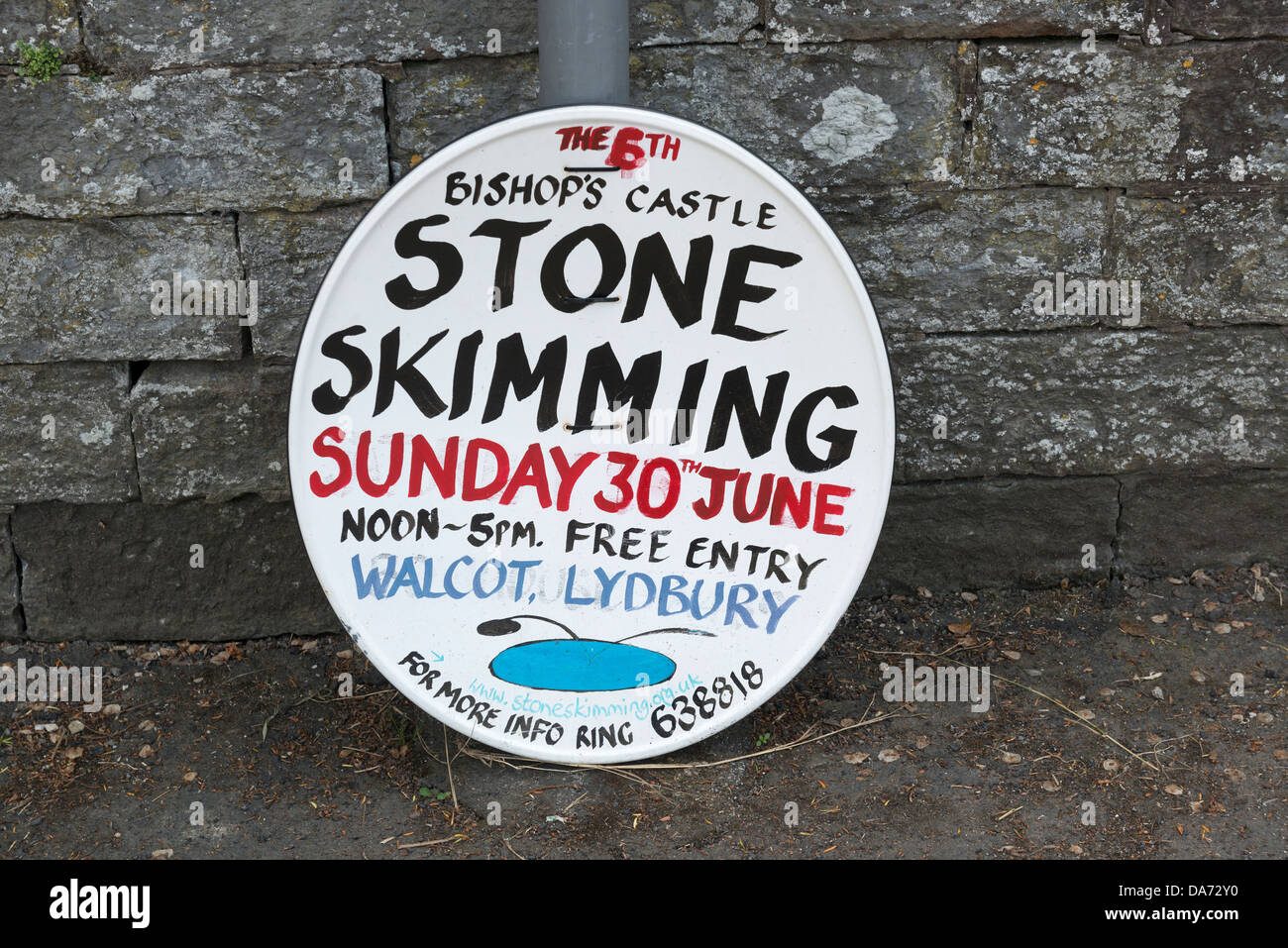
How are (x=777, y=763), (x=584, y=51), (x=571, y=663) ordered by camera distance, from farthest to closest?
1. (x=777, y=763)
2. (x=571, y=663)
3. (x=584, y=51)

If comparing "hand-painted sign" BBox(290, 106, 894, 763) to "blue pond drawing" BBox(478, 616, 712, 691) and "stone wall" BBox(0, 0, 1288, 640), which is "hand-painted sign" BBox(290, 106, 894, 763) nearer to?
"blue pond drawing" BBox(478, 616, 712, 691)

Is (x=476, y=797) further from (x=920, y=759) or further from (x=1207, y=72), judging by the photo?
(x=1207, y=72)

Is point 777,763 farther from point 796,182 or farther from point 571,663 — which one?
point 796,182

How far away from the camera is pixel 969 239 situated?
2789 mm

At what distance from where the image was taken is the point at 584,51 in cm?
230

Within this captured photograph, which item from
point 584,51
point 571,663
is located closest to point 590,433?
point 571,663

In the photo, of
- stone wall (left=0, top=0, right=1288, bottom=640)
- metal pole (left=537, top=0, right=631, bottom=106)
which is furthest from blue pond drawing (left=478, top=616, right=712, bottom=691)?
metal pole (left=537, top=0, right=631, bottom=106)

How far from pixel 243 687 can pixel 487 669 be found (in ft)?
2.51

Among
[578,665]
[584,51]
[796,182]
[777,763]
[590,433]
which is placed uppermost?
[584,51]

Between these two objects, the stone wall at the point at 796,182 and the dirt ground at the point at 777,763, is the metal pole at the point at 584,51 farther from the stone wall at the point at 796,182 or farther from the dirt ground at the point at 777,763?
the dirt ground at the point at 777,763

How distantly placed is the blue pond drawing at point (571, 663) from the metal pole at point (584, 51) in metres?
1.05

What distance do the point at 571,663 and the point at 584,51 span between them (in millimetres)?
1211

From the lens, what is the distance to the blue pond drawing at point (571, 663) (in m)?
2.43

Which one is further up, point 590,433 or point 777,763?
point 590,433
